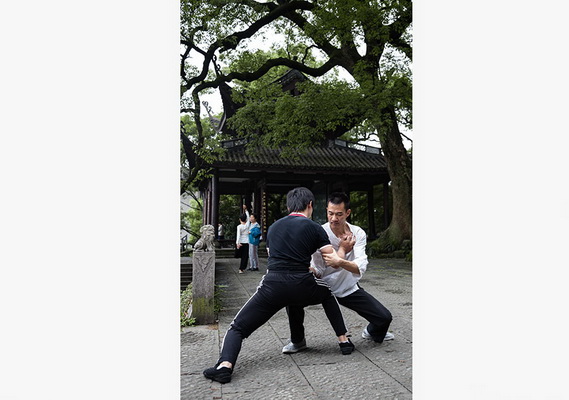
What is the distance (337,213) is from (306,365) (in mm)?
1232

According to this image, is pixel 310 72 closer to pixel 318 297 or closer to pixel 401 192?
pixel 401 192

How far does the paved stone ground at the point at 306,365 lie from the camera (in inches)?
101

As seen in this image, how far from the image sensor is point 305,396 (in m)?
2.49

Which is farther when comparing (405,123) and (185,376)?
(405,123)

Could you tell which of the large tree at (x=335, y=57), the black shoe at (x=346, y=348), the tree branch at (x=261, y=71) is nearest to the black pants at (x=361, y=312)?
the black shoe at (x=346, y=348)

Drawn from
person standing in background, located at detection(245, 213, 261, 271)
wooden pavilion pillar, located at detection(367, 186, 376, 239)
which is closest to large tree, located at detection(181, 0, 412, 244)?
person standing in background, located at detection(245, 213, 261, 271)

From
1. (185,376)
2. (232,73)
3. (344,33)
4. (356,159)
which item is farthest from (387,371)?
(356,159)

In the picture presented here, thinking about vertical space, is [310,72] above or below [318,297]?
above

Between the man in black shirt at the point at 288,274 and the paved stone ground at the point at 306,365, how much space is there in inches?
12.2

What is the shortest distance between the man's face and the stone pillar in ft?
5.87

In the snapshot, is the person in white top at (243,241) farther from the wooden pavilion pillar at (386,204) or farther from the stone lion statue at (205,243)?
the wooden pavilion pillar at (386,204)

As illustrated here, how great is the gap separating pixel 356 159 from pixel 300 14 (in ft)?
20.6

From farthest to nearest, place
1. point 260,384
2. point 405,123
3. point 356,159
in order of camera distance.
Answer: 1. point 356,159
2. point 405,123
3. point 260,384

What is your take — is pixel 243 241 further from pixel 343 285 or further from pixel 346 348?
pixel 346 348
